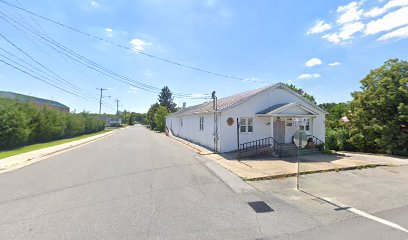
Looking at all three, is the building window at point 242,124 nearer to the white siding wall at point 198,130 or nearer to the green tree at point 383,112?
the white siding wall at point 198,130

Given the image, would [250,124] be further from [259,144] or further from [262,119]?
[259,144]

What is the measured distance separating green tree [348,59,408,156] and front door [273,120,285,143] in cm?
538

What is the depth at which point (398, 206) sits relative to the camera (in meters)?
5.96

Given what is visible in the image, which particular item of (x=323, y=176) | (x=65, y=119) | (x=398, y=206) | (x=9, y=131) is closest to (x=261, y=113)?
(x=323, y=176)

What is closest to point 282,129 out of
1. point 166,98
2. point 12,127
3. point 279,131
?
point 279,131

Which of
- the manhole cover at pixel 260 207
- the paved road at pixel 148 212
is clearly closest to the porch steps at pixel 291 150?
the paved road at pixel 148 212

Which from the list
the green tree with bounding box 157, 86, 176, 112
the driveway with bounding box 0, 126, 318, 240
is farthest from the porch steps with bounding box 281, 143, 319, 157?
the green tree with bounding box 157, 86, 176, 112

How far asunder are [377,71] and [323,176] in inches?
467

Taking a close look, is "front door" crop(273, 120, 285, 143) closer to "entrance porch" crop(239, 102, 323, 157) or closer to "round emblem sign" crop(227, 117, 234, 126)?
"entrance porch" crop(239, 102, 323, 157)

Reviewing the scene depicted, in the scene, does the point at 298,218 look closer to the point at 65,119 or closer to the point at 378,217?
the point at 378,217

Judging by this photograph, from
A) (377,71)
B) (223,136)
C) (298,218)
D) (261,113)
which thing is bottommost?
(298,218)

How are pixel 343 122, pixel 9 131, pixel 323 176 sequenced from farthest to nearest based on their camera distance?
pixel 343 122
pixel 9 131
pixel 323 176

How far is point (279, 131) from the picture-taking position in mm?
17172

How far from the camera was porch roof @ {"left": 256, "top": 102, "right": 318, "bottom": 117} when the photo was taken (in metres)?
15.5
